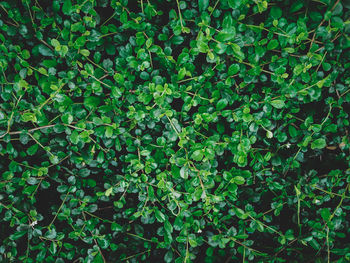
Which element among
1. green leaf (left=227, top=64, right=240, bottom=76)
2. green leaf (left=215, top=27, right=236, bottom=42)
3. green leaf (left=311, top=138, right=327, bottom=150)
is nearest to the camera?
green leaf (left=215, top=27, right=236, bottom=42)

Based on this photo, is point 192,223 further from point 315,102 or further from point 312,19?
point 312,19

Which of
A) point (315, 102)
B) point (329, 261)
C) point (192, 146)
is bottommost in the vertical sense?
point (329, 261)

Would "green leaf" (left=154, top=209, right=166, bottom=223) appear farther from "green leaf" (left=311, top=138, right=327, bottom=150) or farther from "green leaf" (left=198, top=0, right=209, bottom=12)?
"green leaf" (left=198, top=0, right=209, bottom=12)

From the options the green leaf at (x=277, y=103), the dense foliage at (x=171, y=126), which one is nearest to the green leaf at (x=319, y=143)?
the dense foliage at (x=171, y=126)

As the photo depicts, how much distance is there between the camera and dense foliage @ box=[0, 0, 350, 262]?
1156mm

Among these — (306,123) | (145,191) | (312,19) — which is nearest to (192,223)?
(145,191)

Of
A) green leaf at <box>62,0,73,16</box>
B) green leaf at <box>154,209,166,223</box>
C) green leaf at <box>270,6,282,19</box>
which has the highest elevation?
green leaf at <box>62,0,73,16</box>

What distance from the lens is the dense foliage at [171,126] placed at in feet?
3.79

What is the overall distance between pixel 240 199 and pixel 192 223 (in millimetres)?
347

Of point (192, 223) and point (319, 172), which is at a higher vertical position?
point (319, 172)

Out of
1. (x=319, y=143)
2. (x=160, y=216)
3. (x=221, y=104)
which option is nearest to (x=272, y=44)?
(x=221, y=104)

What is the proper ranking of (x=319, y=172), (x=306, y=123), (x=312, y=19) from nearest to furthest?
(x=312, y=19) < (x=306, y=123) < (x=319, y=172)

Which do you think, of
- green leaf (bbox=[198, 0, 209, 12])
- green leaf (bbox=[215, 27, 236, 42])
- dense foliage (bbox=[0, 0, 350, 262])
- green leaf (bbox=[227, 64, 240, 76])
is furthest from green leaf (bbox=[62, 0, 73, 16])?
green leaf (bbox=[227, 64, 240, 76])

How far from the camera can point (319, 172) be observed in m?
1.52
